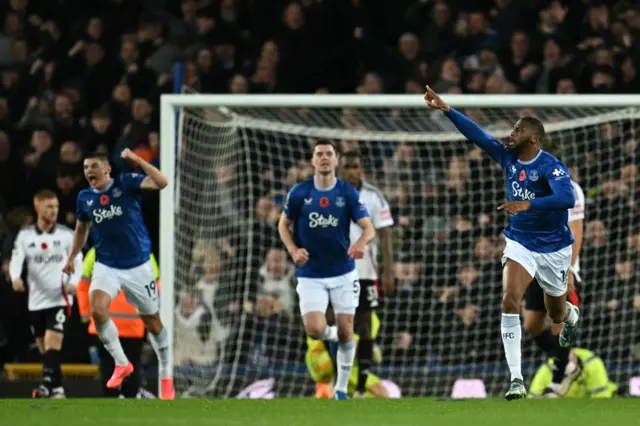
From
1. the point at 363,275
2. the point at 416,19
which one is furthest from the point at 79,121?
the point at 363,275

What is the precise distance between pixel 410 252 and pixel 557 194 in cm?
486

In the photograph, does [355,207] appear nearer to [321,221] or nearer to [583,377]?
[321,221]

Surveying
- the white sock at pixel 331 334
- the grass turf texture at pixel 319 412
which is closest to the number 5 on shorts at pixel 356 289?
the white sock at pixel 331 334

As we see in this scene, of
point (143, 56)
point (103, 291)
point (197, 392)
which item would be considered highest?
point (143, 56)

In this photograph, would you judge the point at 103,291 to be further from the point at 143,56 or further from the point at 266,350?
the point at 143,56

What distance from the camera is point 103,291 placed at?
11.3 metres

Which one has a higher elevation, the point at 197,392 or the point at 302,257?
the point at 302,257

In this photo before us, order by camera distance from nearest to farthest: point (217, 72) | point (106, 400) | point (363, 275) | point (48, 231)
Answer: point (106, 400)
point (363, 275)
point (48, 231)
point (217, 72)

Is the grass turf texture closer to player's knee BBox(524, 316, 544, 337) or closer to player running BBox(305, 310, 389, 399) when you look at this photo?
player's knee BBox(524, 316, 544, 337)

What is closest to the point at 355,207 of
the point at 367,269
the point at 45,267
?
the point at 367,269

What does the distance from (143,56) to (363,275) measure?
18.3 ft

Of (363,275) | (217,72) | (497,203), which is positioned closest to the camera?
(363,275)

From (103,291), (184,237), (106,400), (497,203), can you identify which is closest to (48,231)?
(184,237)

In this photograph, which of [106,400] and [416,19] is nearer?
[106,400]
